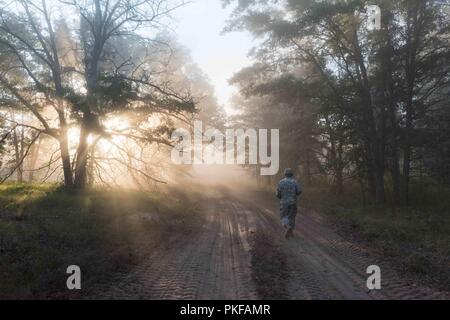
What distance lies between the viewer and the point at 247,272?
324 inches

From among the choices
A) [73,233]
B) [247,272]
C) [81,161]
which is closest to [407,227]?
[247,272]

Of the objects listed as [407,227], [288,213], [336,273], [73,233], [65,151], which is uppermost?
[65,151]

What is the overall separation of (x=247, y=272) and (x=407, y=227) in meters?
7.82

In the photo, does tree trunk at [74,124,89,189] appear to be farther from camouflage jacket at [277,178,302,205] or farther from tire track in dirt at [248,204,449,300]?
tire track in dirt at [248,204,449,300]

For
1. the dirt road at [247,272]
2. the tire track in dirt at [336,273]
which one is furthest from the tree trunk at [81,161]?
the tire track in dirt at [336,273]

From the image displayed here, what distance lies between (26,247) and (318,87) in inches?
600

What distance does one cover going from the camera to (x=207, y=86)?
149 ft

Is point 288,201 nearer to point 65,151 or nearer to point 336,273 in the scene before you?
point 336,273

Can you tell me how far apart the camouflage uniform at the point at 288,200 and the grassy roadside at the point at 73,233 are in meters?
3.18

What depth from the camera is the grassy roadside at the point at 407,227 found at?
9016 millimetres

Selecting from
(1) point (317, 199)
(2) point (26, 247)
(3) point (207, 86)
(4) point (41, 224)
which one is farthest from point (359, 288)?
(3) point (207, 86)

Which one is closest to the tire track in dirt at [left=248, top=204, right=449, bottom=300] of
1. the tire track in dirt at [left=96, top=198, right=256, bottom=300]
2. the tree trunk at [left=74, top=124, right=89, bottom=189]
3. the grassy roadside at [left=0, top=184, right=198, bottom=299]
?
the tire track in dirt at [left=96, top=198, right=256, bottom=300]

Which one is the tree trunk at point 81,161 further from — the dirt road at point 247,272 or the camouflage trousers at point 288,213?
the camouflage trousers at point 288,213
